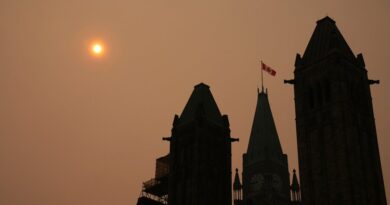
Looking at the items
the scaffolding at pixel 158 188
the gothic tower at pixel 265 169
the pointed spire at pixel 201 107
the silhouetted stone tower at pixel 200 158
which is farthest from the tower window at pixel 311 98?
the gothic tower at pixel 265 169

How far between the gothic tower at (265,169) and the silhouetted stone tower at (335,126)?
102 ft

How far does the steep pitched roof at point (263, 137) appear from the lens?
96.4 m

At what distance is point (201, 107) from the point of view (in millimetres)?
67688

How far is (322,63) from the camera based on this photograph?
61594 millimetres

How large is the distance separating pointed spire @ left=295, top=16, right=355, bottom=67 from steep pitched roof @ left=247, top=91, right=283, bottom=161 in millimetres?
33233

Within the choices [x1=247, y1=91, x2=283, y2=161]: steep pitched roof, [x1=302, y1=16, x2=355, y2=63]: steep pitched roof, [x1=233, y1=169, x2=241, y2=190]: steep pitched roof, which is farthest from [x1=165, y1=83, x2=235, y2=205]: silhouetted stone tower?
[x1=233, y1=169, x2=241, y2=190]: steep pitched roof

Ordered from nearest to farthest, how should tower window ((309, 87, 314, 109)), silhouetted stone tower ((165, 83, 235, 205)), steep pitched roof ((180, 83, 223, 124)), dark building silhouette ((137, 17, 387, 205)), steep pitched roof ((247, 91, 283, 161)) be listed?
1. dark building silhouette ((137, 17, 387, 205))
2. tower window ((309, 87, 314, 109))
3. silhouetted stone tower ((165, 83, 235, 205))
4. steep pitched roof ((180, 83, 223, 124))
5. steep pitched roof ((247, 91, 283, 161))

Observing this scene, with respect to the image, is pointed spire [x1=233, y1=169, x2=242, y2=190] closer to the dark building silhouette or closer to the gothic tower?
the gothic tower

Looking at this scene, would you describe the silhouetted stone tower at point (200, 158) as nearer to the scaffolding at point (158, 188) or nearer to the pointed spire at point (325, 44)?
the scaffolding at point (158, 188)

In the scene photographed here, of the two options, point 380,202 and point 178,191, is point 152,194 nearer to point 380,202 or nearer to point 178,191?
point 178,191

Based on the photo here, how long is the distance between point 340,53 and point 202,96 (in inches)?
699

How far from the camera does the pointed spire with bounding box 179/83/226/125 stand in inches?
A: 2660

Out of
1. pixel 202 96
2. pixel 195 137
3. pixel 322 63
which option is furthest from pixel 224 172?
pixel 322 63

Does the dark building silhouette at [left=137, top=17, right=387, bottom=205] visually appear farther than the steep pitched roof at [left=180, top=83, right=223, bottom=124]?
No
